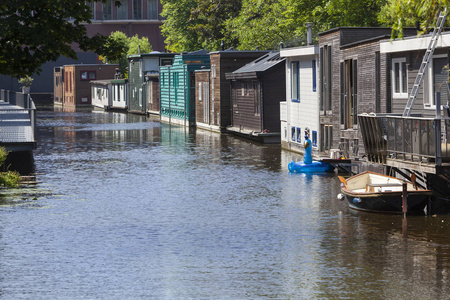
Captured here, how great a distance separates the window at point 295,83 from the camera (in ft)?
148

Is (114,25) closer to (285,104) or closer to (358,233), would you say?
(285,104)

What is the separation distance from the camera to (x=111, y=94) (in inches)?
4437

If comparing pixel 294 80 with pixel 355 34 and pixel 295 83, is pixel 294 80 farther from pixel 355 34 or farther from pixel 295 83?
pixel 355 34

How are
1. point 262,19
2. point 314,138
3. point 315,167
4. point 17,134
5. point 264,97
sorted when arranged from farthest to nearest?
point 262,19 < point 264,97 < point 314,138 < point 17,134 < point 315,167

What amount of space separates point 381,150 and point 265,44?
5518 cm

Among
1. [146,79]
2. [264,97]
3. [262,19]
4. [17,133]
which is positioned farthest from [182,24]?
[17,133]

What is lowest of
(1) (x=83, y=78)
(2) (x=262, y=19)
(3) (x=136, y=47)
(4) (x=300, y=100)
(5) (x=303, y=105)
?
(5) (x=303, y=105)

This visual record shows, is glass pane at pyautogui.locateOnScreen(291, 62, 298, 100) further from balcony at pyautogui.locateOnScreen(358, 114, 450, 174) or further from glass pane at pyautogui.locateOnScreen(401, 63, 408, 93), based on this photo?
balcony at pyautogui.locateOnScreen(358, 114, 450, 174)

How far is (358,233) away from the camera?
21562 mm

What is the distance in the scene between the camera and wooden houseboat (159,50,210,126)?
73.2m

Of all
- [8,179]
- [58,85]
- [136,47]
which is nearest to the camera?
[8,179]

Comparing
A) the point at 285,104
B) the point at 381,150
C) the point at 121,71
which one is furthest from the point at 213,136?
the point at 121,71

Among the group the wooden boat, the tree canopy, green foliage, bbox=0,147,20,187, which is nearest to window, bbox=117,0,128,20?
the tree canopy

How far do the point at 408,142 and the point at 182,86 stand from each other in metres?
52.2
